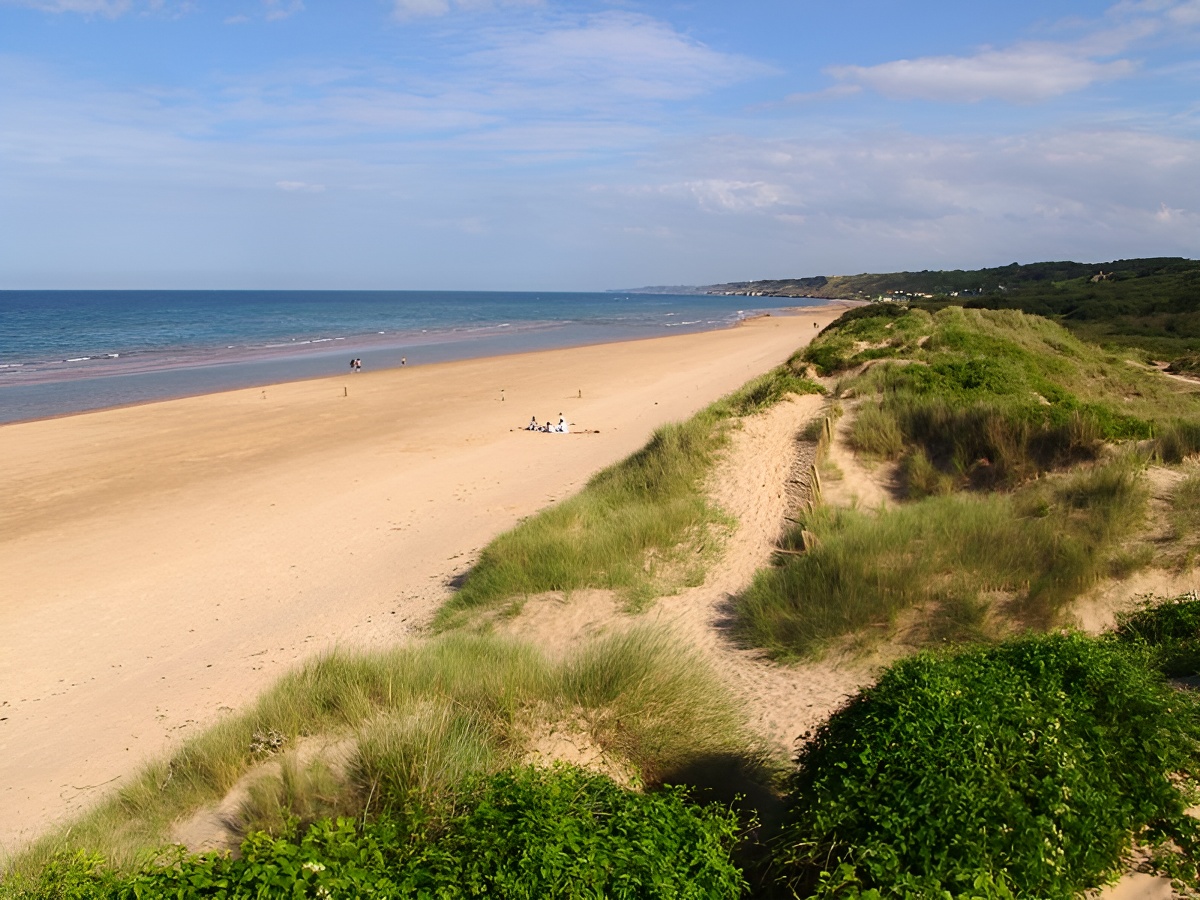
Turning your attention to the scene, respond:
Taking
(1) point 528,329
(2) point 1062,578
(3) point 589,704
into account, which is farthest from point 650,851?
(1) point 528,329

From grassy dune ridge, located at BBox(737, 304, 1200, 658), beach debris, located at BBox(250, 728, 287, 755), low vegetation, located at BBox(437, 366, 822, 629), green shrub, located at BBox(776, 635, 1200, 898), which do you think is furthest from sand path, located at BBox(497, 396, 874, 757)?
beach debris, located at BBox(250, 728, 287, 755)

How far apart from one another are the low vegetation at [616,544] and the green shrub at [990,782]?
4.45m

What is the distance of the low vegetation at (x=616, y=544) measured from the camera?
8.73m

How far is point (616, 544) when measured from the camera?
9.28 m

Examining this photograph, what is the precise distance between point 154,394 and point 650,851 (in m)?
29.0

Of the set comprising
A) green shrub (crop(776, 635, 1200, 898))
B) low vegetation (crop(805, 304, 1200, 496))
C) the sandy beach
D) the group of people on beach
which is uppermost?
low vegetation (crop(805, 304, 1200, 496))

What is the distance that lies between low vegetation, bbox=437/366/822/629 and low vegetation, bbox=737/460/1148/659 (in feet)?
3.92

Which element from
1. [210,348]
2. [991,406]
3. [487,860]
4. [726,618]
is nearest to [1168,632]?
[726,618]

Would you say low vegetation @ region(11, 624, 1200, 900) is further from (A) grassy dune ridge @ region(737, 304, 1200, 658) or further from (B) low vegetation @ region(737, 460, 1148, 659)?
(A) grassy dune ridge @ region(737, 304, 1200, 658)

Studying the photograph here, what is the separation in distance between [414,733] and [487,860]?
4.17ft

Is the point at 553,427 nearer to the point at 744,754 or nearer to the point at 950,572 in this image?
the point at 950,572

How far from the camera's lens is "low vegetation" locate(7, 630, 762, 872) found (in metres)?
4.31

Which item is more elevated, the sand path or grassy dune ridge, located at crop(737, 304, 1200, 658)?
grassy dune ridge, located at crop(737, 304, 1200, 658)

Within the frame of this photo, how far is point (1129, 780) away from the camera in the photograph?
3699mm
